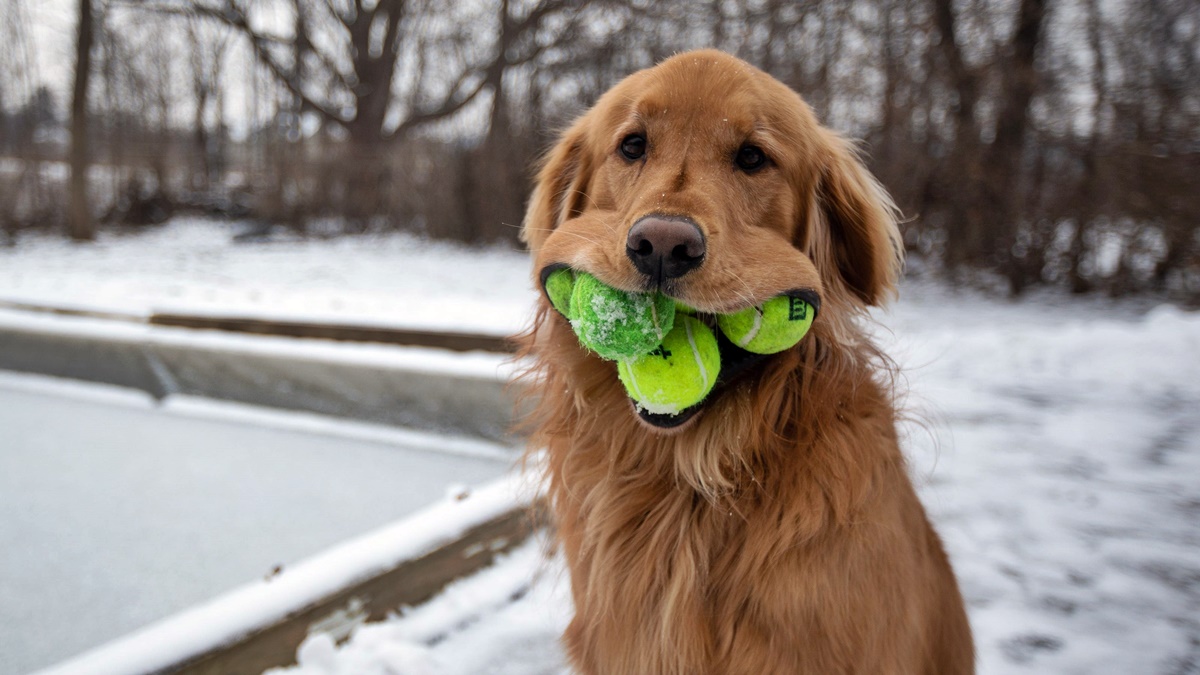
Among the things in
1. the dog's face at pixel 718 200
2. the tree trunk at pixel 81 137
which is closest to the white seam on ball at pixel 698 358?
the dog's face at pixel 718 200

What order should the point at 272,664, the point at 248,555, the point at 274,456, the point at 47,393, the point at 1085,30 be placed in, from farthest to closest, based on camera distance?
the point at 1085,30
the point at 47,393
the point at 274,456
the point at 248,555
the point at 272,664

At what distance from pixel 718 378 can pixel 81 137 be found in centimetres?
1634

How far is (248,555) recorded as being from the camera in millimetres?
3146

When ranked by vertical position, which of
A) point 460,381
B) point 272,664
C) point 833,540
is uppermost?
point 833,540

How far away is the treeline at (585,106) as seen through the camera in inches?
264

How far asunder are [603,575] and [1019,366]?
4.52 metres

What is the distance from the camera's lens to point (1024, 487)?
11.0 ft

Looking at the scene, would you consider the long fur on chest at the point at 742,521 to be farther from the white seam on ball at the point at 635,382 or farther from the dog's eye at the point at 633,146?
the dog's eye at the point at 633,146

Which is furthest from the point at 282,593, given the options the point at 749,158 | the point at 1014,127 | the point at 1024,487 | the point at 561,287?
the point at 1014,127

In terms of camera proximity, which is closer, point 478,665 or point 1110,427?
point 478,665

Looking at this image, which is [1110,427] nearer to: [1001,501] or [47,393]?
[1001,501]

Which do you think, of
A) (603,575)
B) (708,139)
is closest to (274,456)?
(603,575)

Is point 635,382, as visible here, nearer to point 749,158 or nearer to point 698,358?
point 698,358

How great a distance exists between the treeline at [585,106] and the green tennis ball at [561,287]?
1.74m
